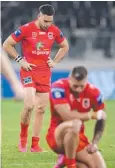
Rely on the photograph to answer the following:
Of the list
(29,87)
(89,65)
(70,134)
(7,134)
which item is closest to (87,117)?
(70,134)

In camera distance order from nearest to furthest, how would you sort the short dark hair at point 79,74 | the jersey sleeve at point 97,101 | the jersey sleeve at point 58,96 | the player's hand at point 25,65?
the short dark hair at point 79,74
the jersey sleeve at point 58,96
the jersey sleeve at point 97,101
the player's hand at point 25,65

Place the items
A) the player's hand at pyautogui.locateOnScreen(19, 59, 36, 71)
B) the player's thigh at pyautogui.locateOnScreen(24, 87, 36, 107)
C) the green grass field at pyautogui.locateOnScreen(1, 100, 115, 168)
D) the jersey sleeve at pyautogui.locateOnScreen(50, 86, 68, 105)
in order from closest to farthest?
the jersey sleeve at pyautogui.locateOnScreen(50, 86, 68, 105) < the green grass field at pyautogui.locateOnScreen(1, 100, 115, 168) < the player's thigh at pyautogui.locateOnScreen(24, 87, 36, 107) < the player's hand at pyautogui.locateOnScreen(19, 59, 36, 71)

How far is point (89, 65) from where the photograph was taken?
89.7 feet

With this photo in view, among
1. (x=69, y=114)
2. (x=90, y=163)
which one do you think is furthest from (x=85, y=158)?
(x=69, y=114)

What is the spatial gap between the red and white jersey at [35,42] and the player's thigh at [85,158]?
10.4 feet

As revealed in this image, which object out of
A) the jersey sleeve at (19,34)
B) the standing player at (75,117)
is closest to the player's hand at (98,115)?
the standing player at (75,117)

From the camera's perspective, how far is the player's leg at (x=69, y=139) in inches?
284

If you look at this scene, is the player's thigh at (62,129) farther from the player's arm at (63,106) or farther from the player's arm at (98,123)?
the player's arm at (98,123)

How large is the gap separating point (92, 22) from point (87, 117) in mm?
22228

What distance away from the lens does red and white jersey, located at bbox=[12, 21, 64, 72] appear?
10367 millimetres

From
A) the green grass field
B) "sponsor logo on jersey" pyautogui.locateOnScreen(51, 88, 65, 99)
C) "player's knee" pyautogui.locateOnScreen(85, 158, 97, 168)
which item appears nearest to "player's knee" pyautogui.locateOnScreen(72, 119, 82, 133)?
"sponsor logo on jersey" pyautogui.locateOnScreen(51, 88, 65, 99)

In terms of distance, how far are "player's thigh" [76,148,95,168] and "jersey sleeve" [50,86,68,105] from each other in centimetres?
67

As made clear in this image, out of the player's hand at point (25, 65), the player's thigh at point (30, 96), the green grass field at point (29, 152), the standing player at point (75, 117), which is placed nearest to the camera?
the standing player at point (75, 117)

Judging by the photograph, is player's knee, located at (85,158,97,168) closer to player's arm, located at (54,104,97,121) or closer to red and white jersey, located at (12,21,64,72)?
player's arm, located at (54,104,97,121)
